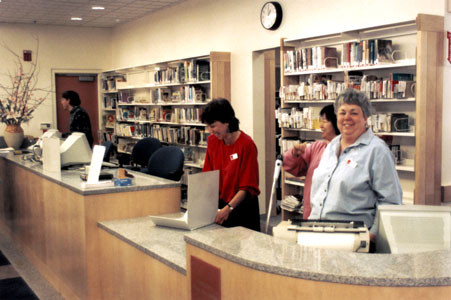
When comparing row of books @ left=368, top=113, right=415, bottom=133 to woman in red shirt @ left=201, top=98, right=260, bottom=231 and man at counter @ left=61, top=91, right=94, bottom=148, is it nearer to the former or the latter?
woman in red shirt @ left=201, top=98, right=260, bottom=231

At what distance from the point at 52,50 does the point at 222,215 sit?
8967 millimetres

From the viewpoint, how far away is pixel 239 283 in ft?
6.00

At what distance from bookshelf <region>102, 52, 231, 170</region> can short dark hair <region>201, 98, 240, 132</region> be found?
12.8 ft

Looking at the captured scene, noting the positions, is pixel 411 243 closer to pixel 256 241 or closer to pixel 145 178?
pixel 256 241

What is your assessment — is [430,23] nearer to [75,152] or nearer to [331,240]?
[331,240]

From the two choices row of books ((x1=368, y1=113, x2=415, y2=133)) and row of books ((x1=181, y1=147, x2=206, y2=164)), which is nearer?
row of books ((x1=368, y1=113, x2=415, y2=133))

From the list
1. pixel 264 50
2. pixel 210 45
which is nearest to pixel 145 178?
pixel 264 50

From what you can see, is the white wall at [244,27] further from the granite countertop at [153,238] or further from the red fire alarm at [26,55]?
the granite countertop at [153,238]

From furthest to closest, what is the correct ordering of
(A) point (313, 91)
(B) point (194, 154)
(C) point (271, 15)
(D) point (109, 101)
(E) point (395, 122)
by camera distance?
(D) point (109, 101) → (B) point (194, 154) → (C) point (271, 15) → (A) point (313, 91) → (E) point (395, 122)

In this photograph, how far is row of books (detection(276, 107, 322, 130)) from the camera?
225 inches

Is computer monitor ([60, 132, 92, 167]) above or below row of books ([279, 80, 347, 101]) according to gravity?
below

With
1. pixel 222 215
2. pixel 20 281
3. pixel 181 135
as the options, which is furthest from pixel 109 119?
pixel 222 215

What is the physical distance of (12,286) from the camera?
4.50 metres

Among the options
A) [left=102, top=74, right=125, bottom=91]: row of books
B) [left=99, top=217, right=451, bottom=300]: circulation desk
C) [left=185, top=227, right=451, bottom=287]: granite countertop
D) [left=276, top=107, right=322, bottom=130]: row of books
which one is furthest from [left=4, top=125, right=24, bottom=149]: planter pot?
[left=185, top=227, right=451, bottom=287]: granite countertop
